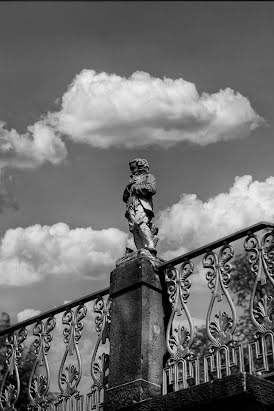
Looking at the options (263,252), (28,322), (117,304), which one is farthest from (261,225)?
(28,322)

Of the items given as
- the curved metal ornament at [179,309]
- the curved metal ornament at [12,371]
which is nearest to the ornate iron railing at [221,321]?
the curved metal ornament at [179,309]

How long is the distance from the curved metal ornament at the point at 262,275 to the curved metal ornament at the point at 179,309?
31.6 inches

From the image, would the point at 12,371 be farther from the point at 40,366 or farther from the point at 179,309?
the point at 179,309

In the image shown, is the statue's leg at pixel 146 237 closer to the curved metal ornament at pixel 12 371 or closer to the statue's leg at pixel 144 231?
the statue's leg at pixel 144 231

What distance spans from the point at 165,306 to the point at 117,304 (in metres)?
0.55

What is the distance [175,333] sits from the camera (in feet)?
23.8

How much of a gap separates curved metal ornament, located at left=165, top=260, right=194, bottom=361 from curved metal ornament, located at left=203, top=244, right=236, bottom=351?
31cm

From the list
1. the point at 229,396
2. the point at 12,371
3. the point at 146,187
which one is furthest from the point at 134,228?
the point at 229,396

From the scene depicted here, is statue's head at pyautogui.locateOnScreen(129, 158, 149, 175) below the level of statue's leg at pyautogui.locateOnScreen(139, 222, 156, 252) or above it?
above

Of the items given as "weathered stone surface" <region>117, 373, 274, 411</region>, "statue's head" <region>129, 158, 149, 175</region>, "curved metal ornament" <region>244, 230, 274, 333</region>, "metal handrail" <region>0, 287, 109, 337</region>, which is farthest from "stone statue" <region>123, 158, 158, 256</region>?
"weathered stone surface" <region>117, 373, 274, 411</region>

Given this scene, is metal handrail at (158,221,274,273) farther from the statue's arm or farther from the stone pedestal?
the statue's arm

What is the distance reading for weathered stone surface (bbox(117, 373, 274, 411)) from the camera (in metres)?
5.54

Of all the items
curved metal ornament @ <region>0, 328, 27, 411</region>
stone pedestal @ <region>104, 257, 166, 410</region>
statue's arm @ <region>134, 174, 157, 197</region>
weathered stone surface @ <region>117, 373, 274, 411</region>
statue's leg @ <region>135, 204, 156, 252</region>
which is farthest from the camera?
curved metal ornament @ <region>0, 328, 27, 411</region>

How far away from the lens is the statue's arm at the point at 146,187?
809 cm
